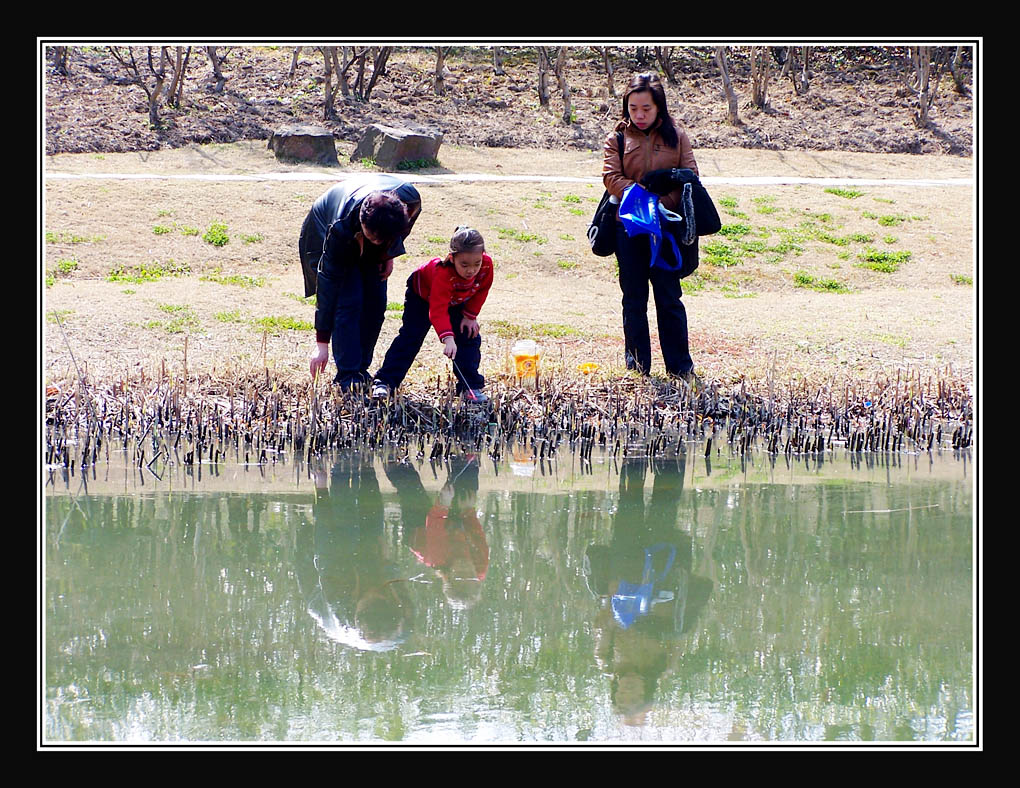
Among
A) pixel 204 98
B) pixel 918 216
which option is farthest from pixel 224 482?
pixel 204 98

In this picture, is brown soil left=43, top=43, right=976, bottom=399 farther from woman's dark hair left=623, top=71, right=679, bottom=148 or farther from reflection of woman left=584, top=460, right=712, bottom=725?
reflection of woman left=584, top=460, right=712, bottom=725

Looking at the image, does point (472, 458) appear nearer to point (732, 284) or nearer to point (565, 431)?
point (565, 431)

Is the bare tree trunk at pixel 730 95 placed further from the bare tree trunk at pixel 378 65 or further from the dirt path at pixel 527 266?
the bare tree trunk at pixel 378 65

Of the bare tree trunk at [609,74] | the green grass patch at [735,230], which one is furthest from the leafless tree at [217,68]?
the green grass patch at [735,230]

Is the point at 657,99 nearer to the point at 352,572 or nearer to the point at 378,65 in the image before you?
the point at 352,572

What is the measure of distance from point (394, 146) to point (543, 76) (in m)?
7.98

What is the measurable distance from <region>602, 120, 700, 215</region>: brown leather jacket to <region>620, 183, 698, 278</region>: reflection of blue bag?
82 millimetres

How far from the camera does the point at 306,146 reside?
2161 cm

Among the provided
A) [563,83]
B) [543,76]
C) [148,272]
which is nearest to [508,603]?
[148,272]

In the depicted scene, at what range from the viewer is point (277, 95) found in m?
27.3

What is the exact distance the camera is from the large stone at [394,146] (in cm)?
2191

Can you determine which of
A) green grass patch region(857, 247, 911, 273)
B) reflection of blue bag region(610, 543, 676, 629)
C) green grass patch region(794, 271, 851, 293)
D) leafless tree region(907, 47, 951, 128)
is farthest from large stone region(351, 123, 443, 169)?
reflection of blue bag region(610, 543, 676, 629)

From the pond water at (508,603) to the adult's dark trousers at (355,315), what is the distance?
765 mm

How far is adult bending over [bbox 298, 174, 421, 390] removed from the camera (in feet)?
23.0
